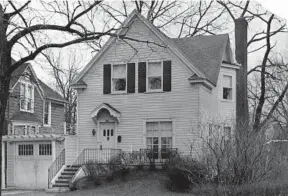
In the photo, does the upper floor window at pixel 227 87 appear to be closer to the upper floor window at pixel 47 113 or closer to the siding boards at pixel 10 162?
the siding boards at pixel 10 162

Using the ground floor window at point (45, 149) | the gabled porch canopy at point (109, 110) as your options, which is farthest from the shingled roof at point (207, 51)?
the ground floor window at point (45, 149)

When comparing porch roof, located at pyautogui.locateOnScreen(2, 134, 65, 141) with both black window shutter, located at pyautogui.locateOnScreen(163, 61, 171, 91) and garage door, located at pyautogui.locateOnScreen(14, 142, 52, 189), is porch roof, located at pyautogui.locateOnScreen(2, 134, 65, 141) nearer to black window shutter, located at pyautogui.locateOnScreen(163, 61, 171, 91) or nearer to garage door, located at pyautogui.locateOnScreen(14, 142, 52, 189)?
garage door, located at pyautogui.locateOnScreen(14, 142, 52, 189)

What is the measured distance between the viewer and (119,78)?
28234mm

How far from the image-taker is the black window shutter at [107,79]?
28.2m

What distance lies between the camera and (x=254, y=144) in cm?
1750

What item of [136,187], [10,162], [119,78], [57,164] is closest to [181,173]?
[136,187]

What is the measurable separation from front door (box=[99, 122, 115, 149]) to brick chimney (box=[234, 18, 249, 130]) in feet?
26.2

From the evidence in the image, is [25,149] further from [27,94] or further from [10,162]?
[27,94]

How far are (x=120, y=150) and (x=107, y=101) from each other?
2.94 metres

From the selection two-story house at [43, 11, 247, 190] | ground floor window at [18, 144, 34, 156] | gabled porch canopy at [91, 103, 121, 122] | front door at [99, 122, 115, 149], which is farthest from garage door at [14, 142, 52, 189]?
gabled porch canopy at [91, 103, 121, 122]

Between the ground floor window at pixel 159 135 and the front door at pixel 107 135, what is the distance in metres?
1.98

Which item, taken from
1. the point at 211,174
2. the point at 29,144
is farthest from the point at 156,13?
the point at 211,174

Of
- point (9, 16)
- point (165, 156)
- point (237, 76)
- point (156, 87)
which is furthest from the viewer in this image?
point (237, 76)

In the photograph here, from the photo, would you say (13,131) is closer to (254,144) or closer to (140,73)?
(140,73)
